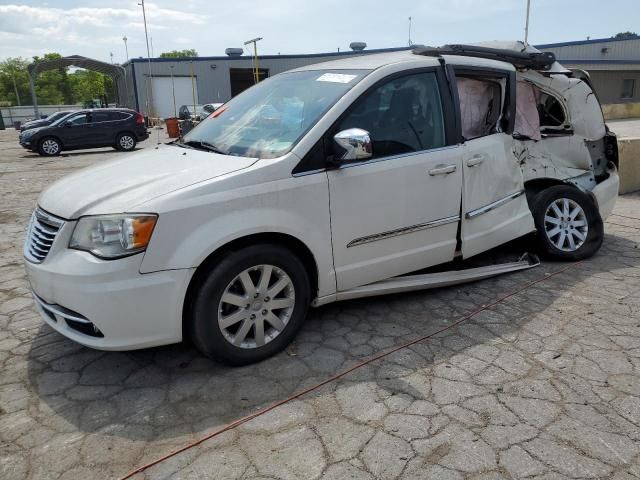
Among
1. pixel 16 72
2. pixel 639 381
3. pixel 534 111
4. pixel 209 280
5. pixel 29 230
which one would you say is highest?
pixel 16 72

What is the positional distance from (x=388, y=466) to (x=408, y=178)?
6.35ft

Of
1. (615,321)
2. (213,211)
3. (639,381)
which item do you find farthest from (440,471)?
(615,321)

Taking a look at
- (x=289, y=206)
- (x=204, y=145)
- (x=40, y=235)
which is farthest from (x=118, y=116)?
(x=289, y=206)

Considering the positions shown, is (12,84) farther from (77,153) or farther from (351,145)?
(351,145)

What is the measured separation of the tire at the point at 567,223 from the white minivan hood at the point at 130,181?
9.94 ft

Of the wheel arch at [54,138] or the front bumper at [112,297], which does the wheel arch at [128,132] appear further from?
the front bumper at [112,297]

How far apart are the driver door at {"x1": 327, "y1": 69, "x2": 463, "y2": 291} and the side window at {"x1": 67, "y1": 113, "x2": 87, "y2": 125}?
17.6 meters

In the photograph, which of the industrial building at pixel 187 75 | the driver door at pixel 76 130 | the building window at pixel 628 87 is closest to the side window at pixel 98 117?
the driver door at pixel 76 130

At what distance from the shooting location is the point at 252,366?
10.2 ft

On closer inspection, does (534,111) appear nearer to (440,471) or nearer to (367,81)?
(367,81)

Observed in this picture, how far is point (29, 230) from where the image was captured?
325 cm

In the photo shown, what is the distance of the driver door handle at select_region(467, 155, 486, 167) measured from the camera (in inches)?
154

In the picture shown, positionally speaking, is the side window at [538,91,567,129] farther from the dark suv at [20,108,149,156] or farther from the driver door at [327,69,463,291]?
the dark suv at [20,108,149,156]

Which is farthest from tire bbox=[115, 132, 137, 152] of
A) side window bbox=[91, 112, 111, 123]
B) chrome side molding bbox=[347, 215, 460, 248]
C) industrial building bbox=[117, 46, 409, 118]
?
industrial building bbox=[117, 46, 409, 118]
